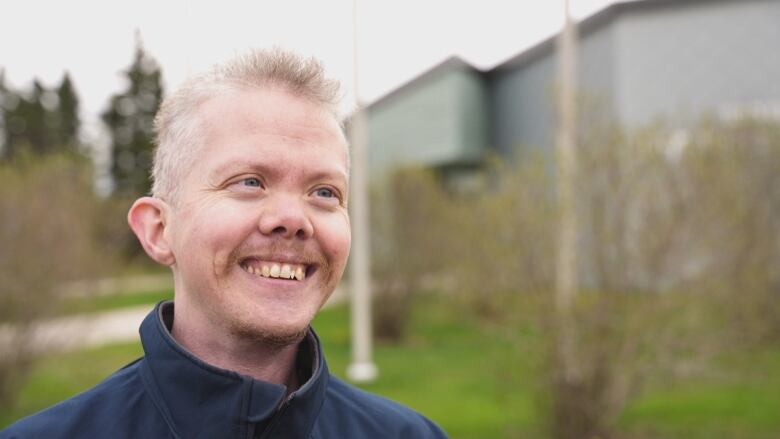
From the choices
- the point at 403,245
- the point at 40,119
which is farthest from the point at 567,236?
the point at 403,245

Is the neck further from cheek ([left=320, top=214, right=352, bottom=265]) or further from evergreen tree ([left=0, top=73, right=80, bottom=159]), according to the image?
evergreen tree ([left=0, top=73, right=80, bottom=159])

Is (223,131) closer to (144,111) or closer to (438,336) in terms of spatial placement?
(144,111)

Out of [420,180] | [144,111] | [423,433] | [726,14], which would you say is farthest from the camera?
[726,14]

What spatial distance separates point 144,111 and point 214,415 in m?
5.05

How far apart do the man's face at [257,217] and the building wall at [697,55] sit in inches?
502

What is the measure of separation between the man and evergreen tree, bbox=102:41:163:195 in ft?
7.40

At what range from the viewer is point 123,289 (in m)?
9.40

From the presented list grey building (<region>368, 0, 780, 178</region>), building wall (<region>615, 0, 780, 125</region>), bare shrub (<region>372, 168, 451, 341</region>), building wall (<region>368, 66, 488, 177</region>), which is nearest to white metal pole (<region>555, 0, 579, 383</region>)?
grey building (<region>368, 0, 780, 178</region>)

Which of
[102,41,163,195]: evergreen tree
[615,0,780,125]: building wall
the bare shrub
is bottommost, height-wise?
the bare shrub

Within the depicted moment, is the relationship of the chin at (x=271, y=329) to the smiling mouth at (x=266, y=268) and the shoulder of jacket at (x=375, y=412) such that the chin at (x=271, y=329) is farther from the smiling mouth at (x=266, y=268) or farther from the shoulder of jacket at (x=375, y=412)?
the shoulder of jacket at (x=375, y=412)

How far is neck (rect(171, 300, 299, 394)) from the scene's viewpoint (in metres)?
1.40

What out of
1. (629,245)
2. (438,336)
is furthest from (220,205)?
(438,336)

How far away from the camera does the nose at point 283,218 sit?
4.32 ft

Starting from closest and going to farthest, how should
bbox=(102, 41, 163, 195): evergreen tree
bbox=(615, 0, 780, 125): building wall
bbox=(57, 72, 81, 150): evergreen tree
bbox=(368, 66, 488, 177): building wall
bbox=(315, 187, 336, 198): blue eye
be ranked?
bbox=(315, 187, 336, 198): blue eye
bbox=(102, 41, 163, 195): evergreen tree
bbox=(57, 72, 81, 150): evergreen tree
bbox=(615, 0, 780, 125): building wall
bbox=(368, 66, 488, 177): building wall
